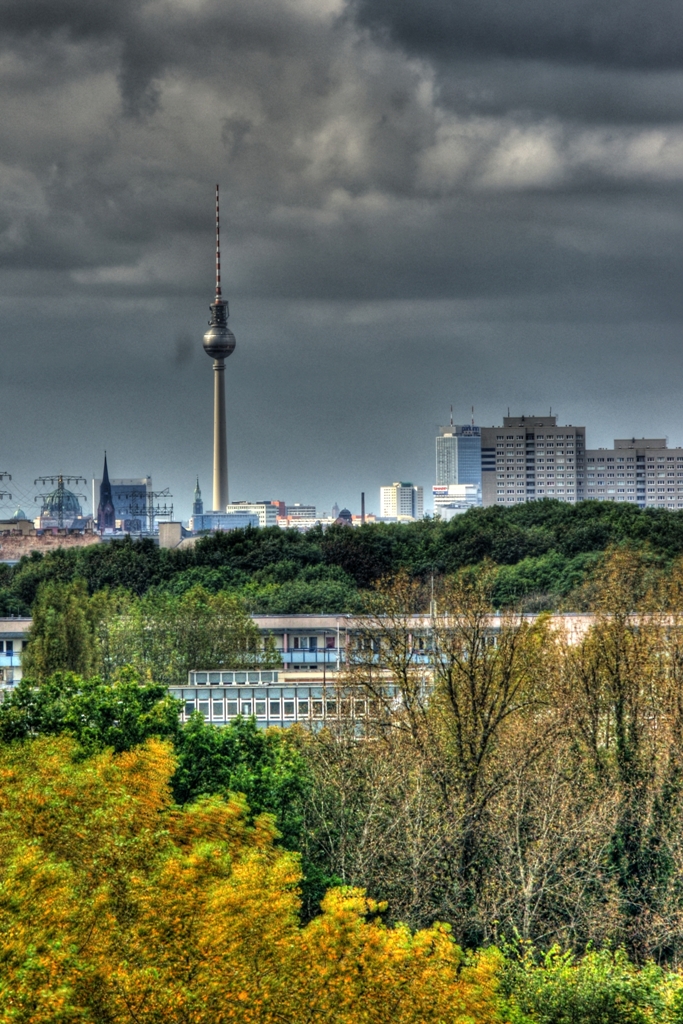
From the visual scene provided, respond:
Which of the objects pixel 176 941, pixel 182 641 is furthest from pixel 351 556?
pixel 176 941

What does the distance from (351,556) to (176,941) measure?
7773cm

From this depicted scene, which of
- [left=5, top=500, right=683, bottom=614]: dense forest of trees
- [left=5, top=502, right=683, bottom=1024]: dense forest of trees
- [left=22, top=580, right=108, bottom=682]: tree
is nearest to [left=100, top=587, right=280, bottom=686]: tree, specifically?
[left=22, top=580, right=108, bottom=682]: tree

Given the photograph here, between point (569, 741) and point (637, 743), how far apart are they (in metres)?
1.33

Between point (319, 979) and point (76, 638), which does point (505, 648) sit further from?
point (76, 638)

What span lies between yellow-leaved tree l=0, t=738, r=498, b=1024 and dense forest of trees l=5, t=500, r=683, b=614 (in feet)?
192

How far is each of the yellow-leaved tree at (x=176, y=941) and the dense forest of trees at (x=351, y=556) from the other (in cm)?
5844

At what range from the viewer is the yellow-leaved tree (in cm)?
1570

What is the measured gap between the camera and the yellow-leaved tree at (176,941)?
51.5ft

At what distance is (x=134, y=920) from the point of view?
18047 millimetres

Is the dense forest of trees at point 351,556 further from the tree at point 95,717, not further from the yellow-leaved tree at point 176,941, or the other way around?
the yellow-leaved tree at point 176,941

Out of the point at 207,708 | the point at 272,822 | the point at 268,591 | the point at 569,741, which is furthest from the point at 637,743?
the point at 268,591

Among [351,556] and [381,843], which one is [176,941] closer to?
[381,843]

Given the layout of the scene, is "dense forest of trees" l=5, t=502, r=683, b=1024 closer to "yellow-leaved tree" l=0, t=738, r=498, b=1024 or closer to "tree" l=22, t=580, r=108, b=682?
"yellow-leaved tree" l=0, t=738, r=498, b=1024

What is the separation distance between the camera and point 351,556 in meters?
94.9
